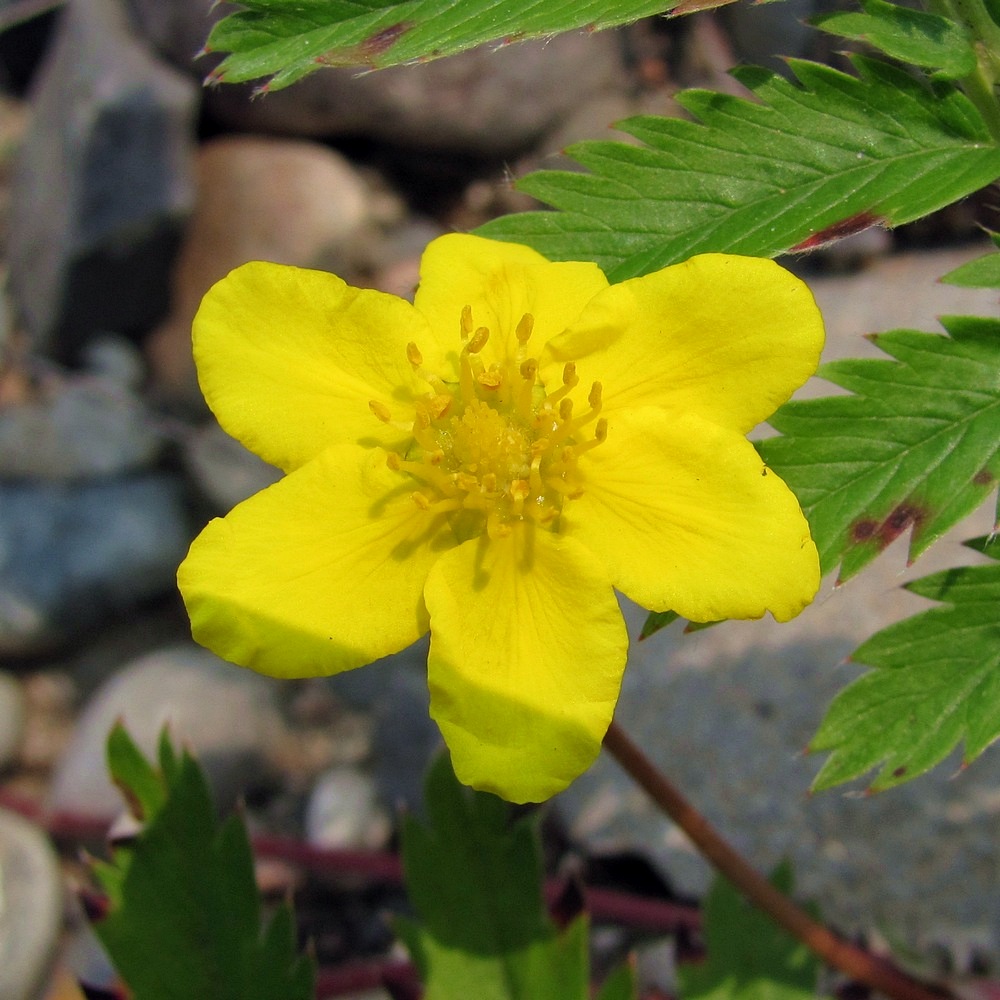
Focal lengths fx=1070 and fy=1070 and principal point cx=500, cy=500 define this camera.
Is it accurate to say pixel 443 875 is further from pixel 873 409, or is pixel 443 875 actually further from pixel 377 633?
pixel 873 409

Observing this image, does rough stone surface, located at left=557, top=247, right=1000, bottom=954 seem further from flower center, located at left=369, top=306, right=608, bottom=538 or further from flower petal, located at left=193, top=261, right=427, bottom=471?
flower petal, located at left=193, top=261, right=427, bottom=471

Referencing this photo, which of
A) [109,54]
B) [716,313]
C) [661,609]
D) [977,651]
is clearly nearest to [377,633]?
[661,609]

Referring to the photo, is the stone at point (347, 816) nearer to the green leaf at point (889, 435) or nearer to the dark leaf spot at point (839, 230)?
the green leaf at point (889, 435)

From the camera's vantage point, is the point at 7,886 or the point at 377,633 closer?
the point at 377,633

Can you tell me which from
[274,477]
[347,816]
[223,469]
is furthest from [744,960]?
[223,469]

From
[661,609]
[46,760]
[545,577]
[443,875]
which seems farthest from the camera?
[46,760]

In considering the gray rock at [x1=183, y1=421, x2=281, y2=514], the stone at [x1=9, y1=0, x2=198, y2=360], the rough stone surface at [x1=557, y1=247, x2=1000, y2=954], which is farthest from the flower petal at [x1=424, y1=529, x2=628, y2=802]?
the stone at [x1=9, y1=0, x2=198, y2=360]

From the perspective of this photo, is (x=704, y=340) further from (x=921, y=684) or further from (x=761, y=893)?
(x=761, y=893)
